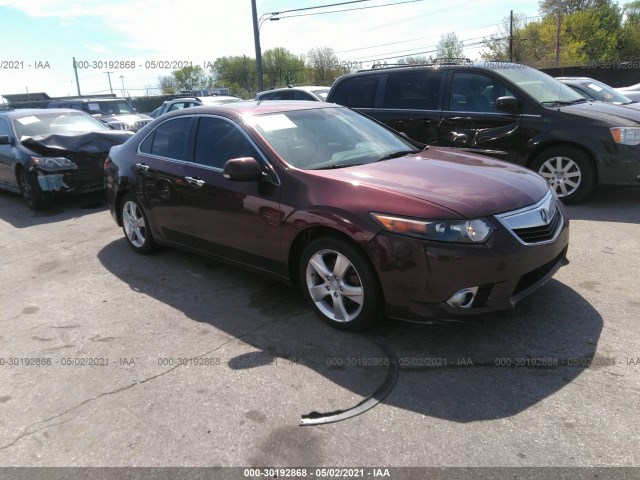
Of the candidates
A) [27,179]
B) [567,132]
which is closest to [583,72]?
[567,132]

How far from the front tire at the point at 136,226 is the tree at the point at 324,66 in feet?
175

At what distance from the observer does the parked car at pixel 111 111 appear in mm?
15961

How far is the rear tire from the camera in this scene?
26.0 feet

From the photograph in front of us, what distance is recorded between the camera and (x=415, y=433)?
8.14 ft

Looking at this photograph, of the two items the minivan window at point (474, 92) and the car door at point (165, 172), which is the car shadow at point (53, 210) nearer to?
the car door at point (165, 172)

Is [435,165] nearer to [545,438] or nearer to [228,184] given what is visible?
[228,184]

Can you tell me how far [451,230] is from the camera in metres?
2.95

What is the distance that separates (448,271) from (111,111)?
56.4 feet

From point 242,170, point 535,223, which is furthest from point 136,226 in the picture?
point 535,223

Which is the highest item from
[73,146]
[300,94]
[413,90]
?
[300,94]

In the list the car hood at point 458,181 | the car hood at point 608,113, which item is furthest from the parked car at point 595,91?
the car hood at point 458,181

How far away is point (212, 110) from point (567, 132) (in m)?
4.43

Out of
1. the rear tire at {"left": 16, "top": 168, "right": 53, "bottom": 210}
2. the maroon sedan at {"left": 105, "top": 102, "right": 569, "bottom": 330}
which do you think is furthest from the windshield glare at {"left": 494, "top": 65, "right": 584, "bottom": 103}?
the rear tire at {"left": 16, "top": 168, "right": 53, "bottom": 210}

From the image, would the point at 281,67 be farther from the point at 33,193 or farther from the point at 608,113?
the point at 608,113
